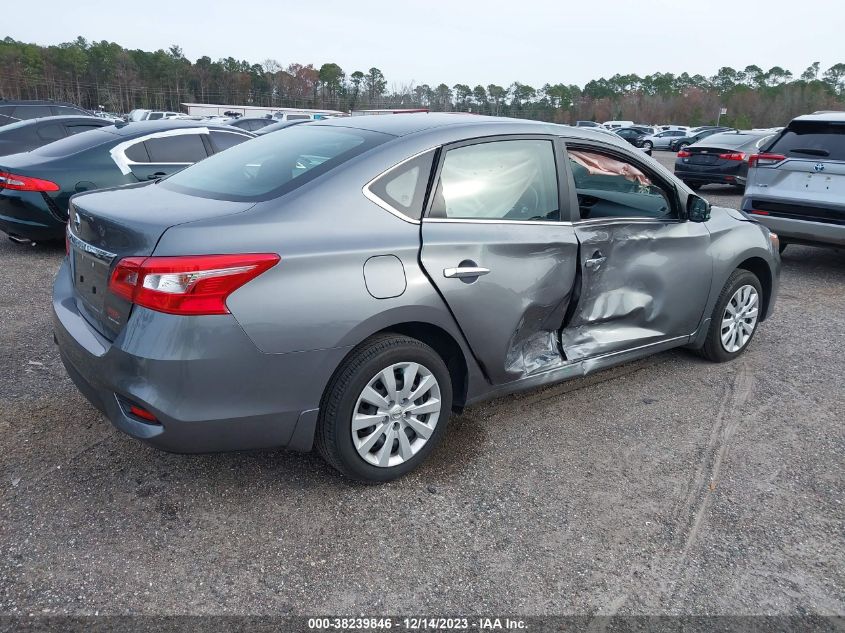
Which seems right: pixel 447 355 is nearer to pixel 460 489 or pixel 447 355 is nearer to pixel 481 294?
pixel 481 294

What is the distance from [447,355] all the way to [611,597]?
4.28ft

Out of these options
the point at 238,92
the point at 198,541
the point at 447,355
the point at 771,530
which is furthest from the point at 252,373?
the point at 238,92

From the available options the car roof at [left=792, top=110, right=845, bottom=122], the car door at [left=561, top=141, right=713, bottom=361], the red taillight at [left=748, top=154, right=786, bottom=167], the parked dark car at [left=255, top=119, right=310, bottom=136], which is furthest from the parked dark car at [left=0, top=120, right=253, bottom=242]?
the car roof at [left=792, top=110, right=845, bottom=122]

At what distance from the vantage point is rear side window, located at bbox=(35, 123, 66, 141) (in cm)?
1102

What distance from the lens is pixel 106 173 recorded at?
22.9 feet

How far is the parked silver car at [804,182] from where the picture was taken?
22.5ft

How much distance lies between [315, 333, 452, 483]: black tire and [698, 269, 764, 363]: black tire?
248 centimetres

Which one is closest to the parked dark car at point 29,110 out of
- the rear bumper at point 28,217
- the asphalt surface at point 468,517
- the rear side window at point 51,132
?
the rear side window at point 51,132

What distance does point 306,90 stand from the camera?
11050cm

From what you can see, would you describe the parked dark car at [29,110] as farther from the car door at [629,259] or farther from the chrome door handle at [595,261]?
the chrome door handle at [595,261]

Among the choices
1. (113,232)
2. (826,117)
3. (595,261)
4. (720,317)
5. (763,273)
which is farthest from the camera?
(826,117)

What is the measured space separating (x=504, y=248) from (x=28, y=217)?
5.72m

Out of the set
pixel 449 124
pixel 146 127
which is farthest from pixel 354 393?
pixel 146 127

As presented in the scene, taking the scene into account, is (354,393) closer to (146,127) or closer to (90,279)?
(90,279)
